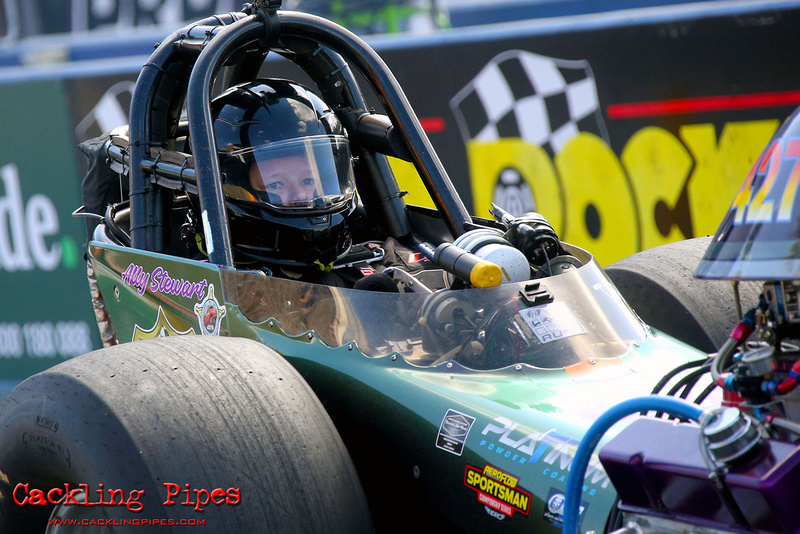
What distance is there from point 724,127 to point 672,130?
32 centimetres

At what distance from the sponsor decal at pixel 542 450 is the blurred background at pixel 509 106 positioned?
3875mm

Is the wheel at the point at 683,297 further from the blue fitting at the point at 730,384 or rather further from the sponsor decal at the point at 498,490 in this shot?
the blue fitting at the point at 730,384

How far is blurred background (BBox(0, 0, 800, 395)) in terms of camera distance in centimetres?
537

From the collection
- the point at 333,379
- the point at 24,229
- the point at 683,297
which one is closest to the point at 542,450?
the point at 333,379

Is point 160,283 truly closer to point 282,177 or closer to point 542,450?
point 282,177

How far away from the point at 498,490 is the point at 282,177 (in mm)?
1631

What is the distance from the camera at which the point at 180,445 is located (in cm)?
182

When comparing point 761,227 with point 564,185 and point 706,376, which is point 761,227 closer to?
point 706,376

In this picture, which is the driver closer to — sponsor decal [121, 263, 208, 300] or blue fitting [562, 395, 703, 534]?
sponsor decal [121, 263, 208, 300]

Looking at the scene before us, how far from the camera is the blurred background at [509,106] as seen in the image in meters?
5.37

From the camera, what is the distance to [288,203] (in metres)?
3.14

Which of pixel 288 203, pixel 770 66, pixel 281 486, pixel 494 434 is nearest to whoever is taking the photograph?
pixel 281 486

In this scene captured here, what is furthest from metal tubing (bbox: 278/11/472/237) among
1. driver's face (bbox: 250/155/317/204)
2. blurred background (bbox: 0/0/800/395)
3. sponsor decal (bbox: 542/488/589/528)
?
blurred background (bbox: 0/0/800/395)

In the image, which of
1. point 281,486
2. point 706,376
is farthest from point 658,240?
point 281,486
